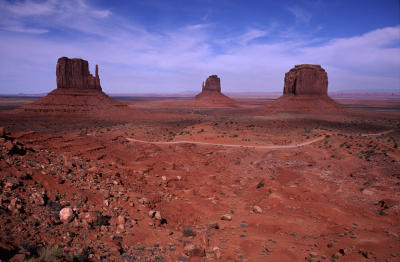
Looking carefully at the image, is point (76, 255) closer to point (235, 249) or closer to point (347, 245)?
point (235, 249)

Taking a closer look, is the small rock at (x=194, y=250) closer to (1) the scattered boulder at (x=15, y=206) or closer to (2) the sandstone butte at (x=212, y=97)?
(1) the scattered boulder at (x=15, y=206)

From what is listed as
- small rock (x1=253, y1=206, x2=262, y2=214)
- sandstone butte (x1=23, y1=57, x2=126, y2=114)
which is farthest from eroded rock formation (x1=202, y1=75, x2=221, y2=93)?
small rock (x1=253, y1=206, x2=262, y2=214)

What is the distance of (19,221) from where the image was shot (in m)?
5.95

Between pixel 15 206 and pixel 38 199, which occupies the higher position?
pixel 15 206

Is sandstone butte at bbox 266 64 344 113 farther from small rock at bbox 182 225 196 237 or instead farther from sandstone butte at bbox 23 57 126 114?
small rock at bbox 182 225 196 237

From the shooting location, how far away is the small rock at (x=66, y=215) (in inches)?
273

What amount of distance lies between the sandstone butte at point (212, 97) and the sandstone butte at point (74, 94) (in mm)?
54061

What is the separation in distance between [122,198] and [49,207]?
9.67 feet

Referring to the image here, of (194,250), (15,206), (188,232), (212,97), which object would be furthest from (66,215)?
(212,97)

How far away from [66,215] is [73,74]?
2742 inches

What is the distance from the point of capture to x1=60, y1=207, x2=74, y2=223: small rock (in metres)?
6.93

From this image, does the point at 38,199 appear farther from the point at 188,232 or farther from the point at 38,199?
the point at 188,232

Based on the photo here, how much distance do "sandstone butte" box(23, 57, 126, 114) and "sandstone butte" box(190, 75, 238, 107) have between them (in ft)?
177

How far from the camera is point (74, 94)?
65.0 m
